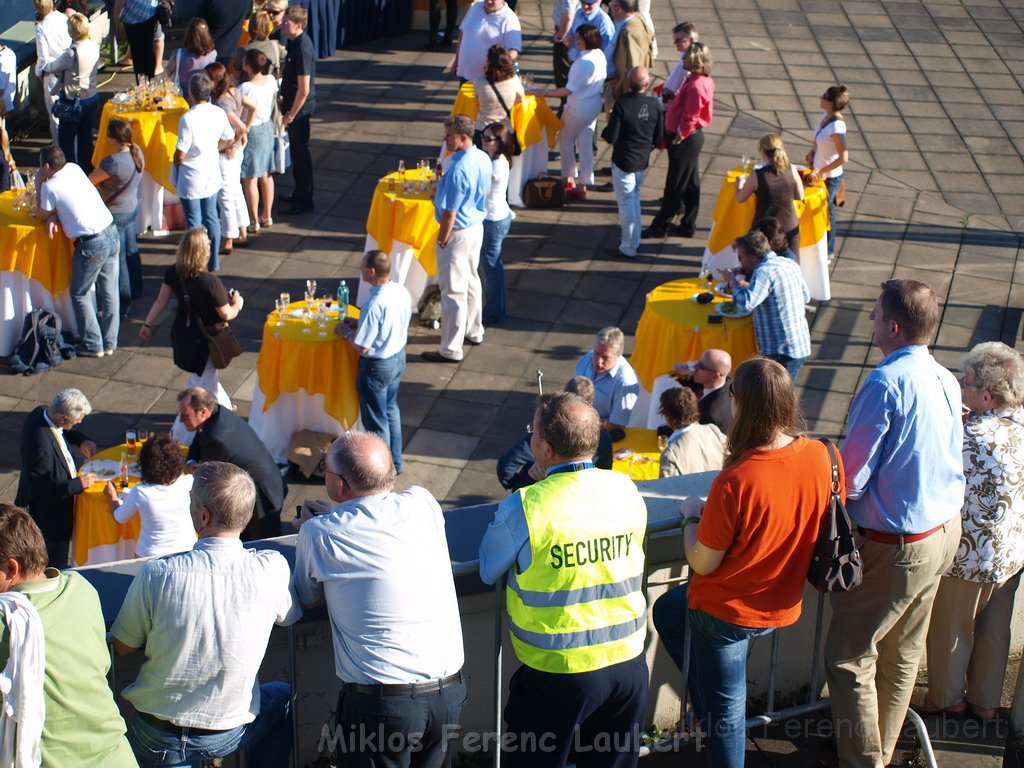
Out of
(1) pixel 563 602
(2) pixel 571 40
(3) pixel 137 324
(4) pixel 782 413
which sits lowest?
(3) pixel 137 324

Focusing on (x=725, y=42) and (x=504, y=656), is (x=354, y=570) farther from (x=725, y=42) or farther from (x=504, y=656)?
(x=725, y=42)

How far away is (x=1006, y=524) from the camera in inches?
173

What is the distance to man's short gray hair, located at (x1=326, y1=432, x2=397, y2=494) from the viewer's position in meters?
3.51

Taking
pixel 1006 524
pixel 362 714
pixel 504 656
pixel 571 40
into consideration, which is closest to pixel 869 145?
pixel 571 40

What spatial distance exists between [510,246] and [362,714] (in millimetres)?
7373

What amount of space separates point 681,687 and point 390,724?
1.34m

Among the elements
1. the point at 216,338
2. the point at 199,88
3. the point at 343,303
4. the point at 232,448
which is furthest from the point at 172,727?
the point at 199,88

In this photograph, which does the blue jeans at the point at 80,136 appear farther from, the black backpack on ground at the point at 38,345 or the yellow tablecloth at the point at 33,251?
the black backpack on ground at the point at 38,345

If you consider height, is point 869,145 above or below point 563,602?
below

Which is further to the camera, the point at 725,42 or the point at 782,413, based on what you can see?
the point at 725,42

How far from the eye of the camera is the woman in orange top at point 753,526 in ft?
11.6

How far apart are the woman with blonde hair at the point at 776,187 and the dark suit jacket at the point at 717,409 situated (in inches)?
114

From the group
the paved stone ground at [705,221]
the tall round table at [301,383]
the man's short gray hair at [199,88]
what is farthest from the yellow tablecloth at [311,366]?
the man's short gray hair at [199,88]

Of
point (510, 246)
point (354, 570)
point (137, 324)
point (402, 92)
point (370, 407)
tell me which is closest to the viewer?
point (354, 570)
